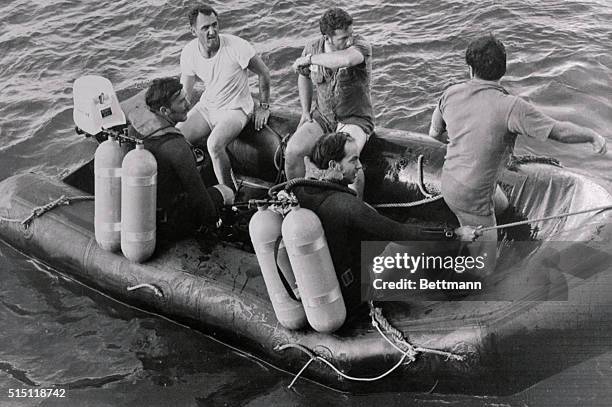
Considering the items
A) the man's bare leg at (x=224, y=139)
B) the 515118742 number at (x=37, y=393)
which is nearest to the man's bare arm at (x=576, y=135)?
the man's bare leg at (x=224, y=139)

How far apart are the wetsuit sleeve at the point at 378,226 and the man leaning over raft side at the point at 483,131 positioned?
603mm

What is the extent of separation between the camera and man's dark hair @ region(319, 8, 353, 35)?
18.7ft

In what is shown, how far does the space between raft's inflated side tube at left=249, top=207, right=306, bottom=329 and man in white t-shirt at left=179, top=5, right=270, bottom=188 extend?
1.95m

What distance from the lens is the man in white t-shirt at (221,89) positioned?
22.2 ft

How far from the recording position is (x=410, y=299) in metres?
5.40

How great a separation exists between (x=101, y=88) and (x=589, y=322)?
14.1 ft

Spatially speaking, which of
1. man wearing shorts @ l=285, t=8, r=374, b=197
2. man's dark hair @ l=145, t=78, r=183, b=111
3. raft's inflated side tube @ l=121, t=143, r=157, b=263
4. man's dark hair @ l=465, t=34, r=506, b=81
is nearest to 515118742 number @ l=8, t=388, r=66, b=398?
raft's inflated side tube @ l=121, t=143, r=157, b=263

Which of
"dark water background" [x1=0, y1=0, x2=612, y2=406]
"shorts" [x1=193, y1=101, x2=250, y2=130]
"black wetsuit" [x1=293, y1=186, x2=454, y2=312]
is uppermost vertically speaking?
"black wetsuit" [x1=293, y1=186, x2=454, y2=312]

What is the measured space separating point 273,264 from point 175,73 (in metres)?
6.65

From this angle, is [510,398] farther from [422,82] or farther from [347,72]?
[422,82]

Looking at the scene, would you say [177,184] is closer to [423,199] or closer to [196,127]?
[196,127]

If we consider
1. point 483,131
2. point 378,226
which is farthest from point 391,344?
point 483,131

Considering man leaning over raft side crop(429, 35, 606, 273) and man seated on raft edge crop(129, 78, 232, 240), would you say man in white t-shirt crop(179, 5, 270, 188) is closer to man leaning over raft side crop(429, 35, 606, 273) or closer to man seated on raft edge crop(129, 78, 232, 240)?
man seated on raft edge crop(129, 78, 232, 240)

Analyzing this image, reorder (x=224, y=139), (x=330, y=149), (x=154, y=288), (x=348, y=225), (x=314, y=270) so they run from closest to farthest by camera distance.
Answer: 1. (x=330, y=149)
2. (x=348, y=225)
3. (x=314, y=270)
4. (x=154, y=288)
5. (x=224, y=139)
